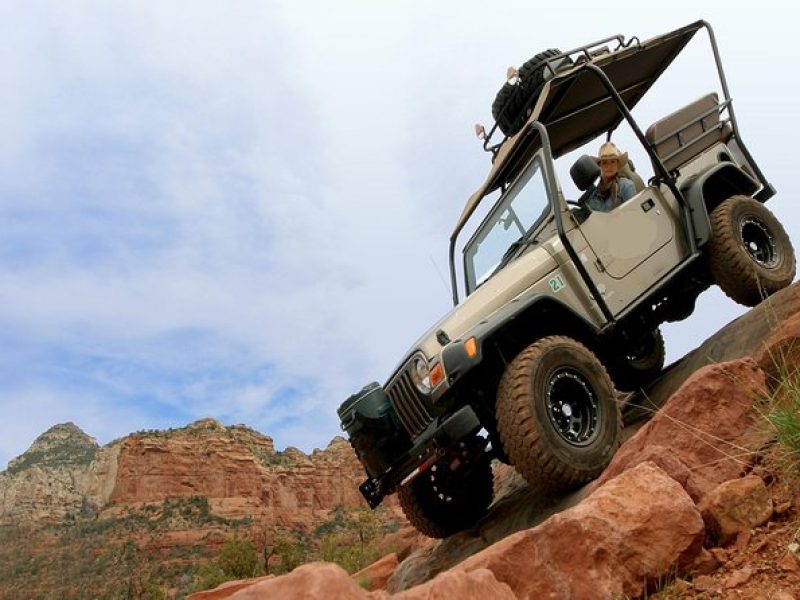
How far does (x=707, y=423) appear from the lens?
13.1ft

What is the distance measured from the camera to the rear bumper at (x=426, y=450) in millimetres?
4504

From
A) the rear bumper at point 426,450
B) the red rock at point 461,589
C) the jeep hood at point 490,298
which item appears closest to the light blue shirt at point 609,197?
the jeep hood at point 490,298

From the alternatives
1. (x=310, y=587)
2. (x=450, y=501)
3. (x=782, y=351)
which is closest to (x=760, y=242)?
(x=782, y=351)

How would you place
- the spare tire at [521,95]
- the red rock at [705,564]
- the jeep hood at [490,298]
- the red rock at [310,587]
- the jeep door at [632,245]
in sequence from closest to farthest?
the red rock at [310,587], the red rock at [705,564], the jeep hood at [490,298], the jeep door at [632,245], the spare tire at [521,95]

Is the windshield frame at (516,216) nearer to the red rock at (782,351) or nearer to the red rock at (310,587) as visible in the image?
the red rock at (782,351)

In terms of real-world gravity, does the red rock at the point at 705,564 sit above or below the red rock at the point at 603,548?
below

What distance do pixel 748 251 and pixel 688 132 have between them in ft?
4.38

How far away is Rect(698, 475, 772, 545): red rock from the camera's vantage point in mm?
3012

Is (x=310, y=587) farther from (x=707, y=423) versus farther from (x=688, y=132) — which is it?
(x=688, y=132)

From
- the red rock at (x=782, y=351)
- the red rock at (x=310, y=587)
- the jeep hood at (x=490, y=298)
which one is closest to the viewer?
the red rock at (x=310, y=587)

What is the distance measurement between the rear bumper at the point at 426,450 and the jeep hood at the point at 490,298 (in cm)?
58

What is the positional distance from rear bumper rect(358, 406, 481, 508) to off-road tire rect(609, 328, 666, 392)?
2.30m

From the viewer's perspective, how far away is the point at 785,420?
295cm

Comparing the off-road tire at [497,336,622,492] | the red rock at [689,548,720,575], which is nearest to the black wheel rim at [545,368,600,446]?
the off-road tire at [497,336,622,492]
